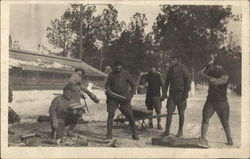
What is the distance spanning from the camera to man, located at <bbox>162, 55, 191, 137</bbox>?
575cm

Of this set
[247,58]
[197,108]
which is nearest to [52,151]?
[197,108]

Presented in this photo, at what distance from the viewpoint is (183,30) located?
612 cm

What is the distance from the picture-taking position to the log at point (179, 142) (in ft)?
18.5

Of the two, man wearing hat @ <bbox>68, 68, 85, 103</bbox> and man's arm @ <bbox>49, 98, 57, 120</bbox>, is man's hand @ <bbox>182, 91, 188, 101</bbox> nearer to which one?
man wearing hat @ <bbox>68, 68, 85, 103</bbox>

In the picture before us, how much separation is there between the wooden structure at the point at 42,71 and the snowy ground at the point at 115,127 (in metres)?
0.14

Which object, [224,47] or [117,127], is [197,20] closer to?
[224,47]

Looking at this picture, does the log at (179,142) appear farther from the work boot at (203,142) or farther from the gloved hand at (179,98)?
the gloved hand at (179,98)

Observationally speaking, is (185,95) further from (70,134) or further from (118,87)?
(70,134)

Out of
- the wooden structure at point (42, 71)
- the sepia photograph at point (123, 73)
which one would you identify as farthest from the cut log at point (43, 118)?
the wooden structure at point (42, 71)

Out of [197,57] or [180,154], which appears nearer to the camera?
[180,154]

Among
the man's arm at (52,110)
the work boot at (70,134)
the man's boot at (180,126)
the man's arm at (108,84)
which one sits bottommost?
the work boot at (70,134)

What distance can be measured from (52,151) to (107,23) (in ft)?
6.67

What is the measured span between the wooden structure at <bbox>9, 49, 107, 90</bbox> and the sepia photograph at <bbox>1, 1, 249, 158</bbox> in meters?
0.02

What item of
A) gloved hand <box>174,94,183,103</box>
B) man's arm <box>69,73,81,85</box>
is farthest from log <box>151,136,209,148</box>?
man's arm <box>69,73,81,85</box>
